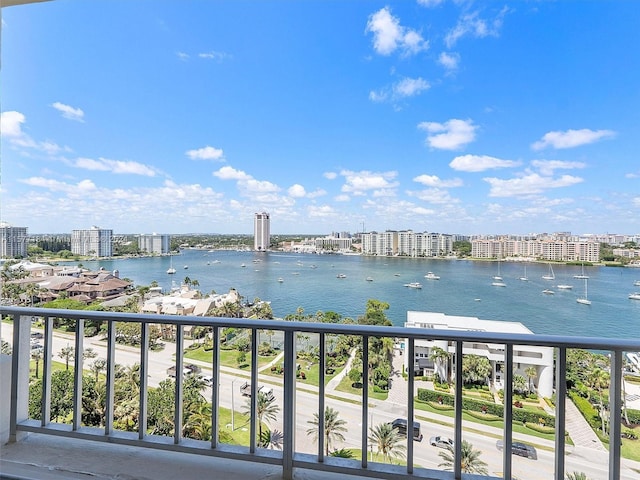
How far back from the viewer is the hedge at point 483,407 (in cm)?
156

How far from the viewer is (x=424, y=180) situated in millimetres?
4465

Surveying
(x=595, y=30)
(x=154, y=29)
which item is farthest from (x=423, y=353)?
(x=154, y=29)

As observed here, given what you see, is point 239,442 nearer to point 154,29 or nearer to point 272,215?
point 272,215

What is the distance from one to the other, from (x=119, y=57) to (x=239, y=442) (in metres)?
4.04

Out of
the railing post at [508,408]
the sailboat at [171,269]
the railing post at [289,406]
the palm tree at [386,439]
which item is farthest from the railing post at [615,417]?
the sailboat at [171,269]

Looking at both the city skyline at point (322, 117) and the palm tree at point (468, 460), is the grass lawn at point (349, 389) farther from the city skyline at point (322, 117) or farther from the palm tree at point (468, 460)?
the city skyline at point (322, 117)

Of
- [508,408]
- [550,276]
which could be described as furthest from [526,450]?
[550,276]

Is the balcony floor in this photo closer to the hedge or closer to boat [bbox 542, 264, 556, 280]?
the hedge

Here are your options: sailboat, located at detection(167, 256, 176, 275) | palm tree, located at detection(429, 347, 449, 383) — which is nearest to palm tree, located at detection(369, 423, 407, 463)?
palm tree, located at detection(429, 347, 449, 383)

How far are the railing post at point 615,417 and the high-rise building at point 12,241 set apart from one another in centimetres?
371

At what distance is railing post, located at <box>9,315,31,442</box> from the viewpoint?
1.52m

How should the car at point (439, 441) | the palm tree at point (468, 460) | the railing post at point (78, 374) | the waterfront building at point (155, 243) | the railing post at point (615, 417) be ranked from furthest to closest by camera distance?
the waterfront building at point (155, 243) → the car at point (439, 441) → the railing post at point (78, 374) → the palm tree at point (468, 460) → the railing post at point (615, 417)

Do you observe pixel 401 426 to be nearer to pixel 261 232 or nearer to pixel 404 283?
pixel 404 283

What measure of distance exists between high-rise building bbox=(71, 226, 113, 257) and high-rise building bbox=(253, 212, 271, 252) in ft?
5.04
